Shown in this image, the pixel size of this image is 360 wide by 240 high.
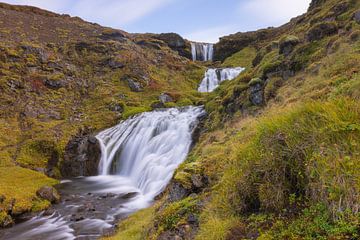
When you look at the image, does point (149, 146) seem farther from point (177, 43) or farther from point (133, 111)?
point (177, 43)

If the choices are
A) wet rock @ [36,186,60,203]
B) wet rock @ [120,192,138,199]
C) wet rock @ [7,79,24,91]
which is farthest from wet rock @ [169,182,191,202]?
wet rock @ [7,79,24,91]

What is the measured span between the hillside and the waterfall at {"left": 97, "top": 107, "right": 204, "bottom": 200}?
7.71ft

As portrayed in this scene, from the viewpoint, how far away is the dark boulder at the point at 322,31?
18250 mm

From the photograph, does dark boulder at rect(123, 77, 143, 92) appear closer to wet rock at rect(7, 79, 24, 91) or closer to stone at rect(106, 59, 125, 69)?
stone at rect(106, 59, 125, 69)

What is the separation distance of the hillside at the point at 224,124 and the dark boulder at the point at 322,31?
0.06 m

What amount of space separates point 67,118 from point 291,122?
1281 inches

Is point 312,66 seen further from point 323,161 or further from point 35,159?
point 35,159

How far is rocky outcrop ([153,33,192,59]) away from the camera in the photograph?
76.1 metres

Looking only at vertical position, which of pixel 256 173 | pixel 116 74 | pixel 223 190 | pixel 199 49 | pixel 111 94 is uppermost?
pixel 199 49

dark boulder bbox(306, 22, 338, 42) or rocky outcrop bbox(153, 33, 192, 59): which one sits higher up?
rocky outcrop bbox(153, 33, 192, 59)

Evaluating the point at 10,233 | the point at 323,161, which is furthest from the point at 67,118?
the point at 323,161

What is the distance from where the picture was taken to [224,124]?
19.5 m

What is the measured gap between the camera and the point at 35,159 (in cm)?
2619

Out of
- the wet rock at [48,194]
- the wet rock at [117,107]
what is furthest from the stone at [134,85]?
the wet rock at [48,194]
